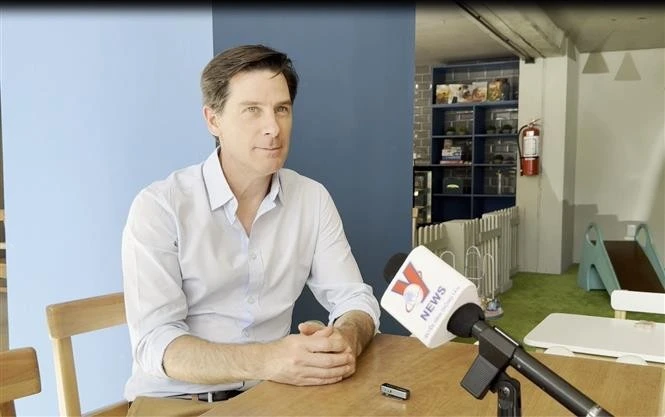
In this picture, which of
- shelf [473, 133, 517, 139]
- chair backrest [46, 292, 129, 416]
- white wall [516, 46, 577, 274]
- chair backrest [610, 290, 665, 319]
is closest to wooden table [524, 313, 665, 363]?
chair backrest [610, 290, 665, 319]

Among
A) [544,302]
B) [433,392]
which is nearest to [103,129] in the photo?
[433,392]

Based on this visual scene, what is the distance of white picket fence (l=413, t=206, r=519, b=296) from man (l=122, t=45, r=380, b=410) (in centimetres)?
290

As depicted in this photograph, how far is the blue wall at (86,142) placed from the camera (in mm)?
1792

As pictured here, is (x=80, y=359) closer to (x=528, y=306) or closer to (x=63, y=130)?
(x=63, y=130)

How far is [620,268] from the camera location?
18.6 ft

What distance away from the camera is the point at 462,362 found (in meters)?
1.18

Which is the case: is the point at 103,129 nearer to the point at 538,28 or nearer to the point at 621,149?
the point at 538,28

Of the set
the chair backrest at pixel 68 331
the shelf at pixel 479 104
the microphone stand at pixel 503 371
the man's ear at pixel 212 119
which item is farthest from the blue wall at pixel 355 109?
the shelf at pixel 479 104

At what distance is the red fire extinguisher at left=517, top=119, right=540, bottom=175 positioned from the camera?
681cm

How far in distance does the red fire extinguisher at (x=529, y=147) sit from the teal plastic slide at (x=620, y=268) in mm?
1174

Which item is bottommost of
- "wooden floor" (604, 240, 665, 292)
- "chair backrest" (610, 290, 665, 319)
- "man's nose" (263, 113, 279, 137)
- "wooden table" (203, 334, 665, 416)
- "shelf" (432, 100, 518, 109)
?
"wooden floor" (604, 240, 665, 292)

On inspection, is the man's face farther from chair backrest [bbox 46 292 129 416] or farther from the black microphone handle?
the black microphone handle

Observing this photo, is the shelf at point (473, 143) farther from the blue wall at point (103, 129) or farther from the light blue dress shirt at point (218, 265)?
the light blue dress shirt at point (218, 265)

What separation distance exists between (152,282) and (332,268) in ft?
1.50
